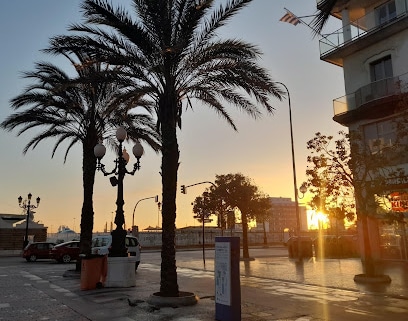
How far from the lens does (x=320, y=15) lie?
7.52 metres

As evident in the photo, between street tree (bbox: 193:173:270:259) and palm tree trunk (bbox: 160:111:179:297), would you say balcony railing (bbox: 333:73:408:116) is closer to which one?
street tree (bbox: 193:173:270:259)

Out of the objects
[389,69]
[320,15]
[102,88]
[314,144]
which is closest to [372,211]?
[314,144]

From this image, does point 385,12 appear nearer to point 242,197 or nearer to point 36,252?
point 242,197

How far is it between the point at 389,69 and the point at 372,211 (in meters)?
10.4

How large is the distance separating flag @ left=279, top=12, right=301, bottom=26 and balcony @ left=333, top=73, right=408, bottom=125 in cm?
505

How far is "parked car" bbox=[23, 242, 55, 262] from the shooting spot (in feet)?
98.5

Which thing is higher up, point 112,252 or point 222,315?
point 112,252

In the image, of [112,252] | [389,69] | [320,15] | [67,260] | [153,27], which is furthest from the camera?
[67,260]

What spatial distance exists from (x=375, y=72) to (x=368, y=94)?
1564 millimetres

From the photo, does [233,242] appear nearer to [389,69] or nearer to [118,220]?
[118,220]

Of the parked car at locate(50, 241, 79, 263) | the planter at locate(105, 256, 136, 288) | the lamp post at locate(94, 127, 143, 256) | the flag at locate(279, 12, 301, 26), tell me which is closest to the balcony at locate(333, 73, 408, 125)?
the flag at locate(279, 12, 301, 26)

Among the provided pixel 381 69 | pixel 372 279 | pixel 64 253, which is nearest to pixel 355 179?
pixel 372 279

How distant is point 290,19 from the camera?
22891 mm

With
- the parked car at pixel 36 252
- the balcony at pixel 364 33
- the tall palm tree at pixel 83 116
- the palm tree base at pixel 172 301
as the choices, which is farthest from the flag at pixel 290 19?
the parked car at pixel 36 252
